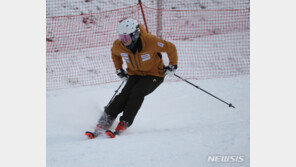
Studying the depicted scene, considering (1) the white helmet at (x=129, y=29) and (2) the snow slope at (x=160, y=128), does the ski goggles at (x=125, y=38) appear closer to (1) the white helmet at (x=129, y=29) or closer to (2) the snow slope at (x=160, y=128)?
(1) the white helmet at (x=129, y=29)

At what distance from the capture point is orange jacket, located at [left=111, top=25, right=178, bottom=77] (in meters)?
3.79

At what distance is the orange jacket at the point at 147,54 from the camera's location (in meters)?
3.79

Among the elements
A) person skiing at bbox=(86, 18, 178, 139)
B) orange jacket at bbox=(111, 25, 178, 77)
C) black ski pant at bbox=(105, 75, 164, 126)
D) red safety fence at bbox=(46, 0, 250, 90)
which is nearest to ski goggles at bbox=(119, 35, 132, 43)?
person skiing at bbox=(86, 18, 178, 139)

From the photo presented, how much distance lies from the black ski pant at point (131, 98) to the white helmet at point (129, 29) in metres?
0.71

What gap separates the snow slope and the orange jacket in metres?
0.94

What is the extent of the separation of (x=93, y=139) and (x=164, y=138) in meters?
0.94

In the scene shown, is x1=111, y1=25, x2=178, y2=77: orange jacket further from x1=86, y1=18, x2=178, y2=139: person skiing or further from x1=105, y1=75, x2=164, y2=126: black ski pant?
x1=105, y1=75, x2=164, y2=126: black ski pant

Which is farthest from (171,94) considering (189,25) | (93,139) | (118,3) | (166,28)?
(118,3)

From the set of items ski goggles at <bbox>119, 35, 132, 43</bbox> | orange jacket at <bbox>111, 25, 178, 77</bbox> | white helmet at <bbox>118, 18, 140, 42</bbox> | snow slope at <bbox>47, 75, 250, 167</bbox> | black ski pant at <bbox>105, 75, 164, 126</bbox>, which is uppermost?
white helmet at <bbox>118, 18, 140, 42</bbox>

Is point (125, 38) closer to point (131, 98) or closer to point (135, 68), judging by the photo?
point (135, 68)

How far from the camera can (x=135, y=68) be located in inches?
160

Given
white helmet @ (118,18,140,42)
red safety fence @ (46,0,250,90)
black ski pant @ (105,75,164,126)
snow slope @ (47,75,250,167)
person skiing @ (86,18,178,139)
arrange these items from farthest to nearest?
red safety fence @ (46,0,250,90), black ski pant @ (105,75,164,126), person skiing @ (86,18,178,139), white helmet @ (118,18,140,42), snow slope @ (47,75,250,167)

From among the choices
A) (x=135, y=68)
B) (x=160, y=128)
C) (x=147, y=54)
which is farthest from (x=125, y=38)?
(x=160, y=128)

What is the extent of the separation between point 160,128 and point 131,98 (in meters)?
0.74
